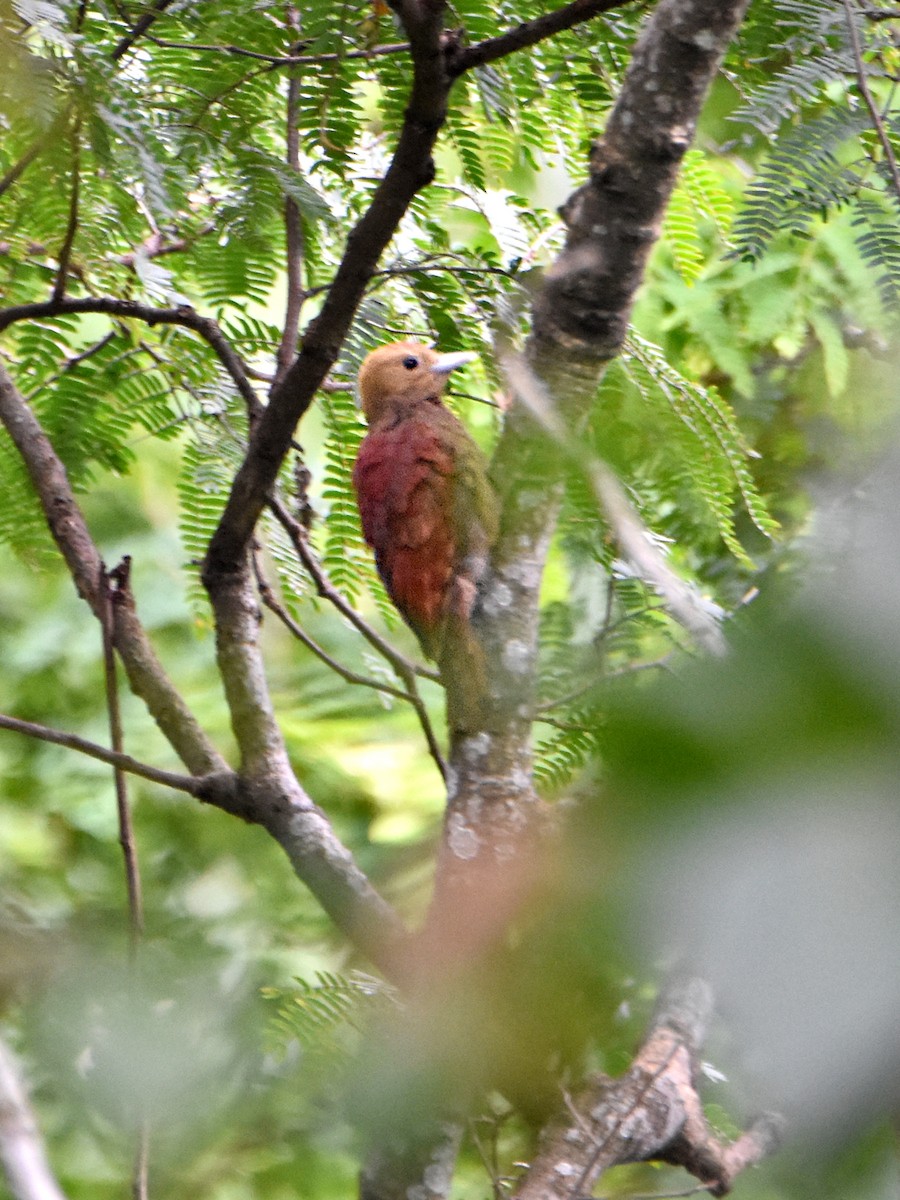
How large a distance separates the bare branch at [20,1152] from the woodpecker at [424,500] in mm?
2264

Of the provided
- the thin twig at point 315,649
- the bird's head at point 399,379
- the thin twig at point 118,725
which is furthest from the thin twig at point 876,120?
the bird's head at point 399,379

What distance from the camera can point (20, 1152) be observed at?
2.21ft

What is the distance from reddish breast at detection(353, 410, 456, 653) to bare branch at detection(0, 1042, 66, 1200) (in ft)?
8.26

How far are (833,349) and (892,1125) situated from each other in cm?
185

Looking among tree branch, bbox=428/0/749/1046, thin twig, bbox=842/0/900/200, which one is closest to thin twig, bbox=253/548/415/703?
tree branch, bbox=428/0/749/1046

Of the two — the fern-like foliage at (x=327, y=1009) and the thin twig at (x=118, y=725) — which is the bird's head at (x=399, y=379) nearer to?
the thin twig at (x=118, y=725)

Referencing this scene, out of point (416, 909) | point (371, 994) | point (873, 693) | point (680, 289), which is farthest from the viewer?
point (680, 289)

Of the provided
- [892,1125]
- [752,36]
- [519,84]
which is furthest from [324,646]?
[892,1125]

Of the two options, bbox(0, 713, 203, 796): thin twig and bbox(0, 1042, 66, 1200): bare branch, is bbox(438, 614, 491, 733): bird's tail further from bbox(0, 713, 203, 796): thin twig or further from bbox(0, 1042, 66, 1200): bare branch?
bbox(0, 1042, 66, 1200): bare branch

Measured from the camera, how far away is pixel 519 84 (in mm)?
2807

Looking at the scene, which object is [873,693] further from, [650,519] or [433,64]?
[433,64]

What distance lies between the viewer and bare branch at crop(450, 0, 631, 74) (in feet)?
6.13

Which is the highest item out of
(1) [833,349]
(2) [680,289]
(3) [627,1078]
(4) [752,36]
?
(4) [752,36]

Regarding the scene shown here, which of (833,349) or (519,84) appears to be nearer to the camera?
(833,349)
